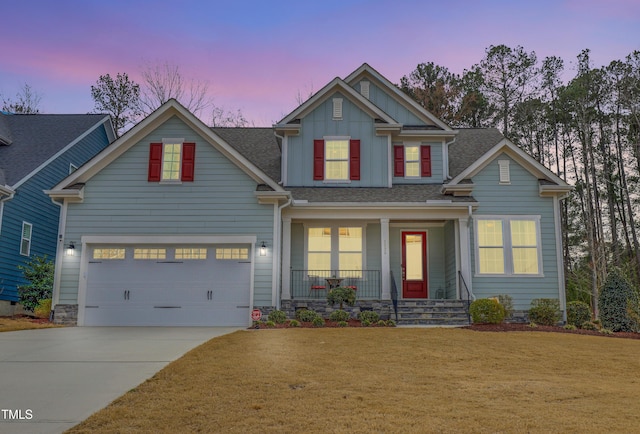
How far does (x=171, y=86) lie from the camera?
31.1m

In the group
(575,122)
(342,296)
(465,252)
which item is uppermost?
(575,122)

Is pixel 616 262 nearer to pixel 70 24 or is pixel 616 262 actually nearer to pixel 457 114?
pixel 457 114

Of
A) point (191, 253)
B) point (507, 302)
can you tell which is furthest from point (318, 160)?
point (507, 302)

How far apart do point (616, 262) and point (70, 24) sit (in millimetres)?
26667

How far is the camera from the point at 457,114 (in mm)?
32281

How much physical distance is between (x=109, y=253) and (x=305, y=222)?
579 cm

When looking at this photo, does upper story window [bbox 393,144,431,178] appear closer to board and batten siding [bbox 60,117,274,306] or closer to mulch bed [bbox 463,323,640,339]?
board and batten siding [bbox 60,117,274,306]

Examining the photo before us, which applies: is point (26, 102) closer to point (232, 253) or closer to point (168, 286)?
point (168, 286)

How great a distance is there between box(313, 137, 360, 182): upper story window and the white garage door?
4253 millimetres

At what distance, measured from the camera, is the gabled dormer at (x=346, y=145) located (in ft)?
61.0

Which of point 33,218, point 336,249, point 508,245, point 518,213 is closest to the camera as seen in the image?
point 508,245

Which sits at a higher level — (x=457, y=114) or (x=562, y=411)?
(x=457, y=114)

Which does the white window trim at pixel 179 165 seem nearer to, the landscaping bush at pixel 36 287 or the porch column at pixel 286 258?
the porch column at pixel 286 258

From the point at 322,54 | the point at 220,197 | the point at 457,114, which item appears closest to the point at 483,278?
the point at 220,197
